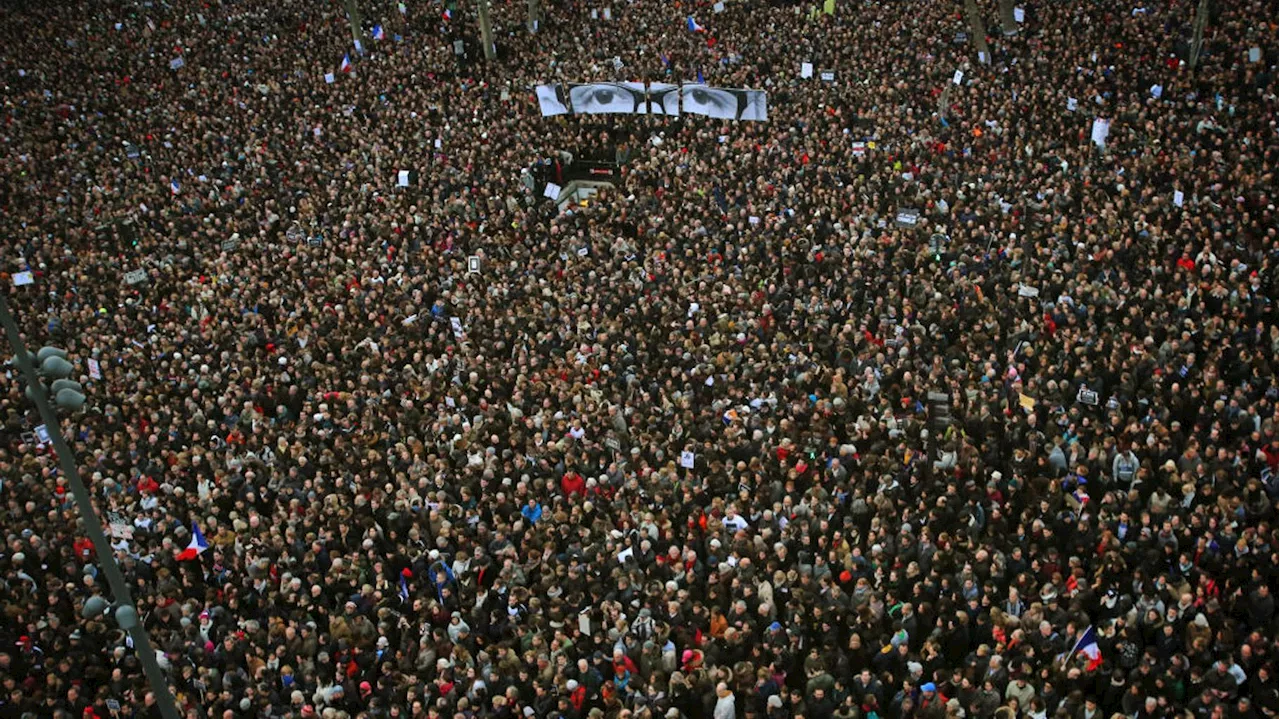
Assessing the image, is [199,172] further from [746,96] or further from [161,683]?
[161,683]

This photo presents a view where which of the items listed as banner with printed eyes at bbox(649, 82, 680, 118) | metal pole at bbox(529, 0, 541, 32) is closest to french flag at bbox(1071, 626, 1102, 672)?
Answer: banner with printed eyes at bbox(649, 82, 680, 118)

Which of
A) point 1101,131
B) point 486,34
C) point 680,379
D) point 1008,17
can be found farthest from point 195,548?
point 1008,17

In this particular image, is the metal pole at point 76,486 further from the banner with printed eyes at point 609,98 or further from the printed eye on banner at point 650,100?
the banner with printed eyes at point 609,98

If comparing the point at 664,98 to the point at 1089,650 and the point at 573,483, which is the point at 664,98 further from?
the point at 1089,650

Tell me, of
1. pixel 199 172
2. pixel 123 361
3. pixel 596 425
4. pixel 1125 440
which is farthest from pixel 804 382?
pixel 199 172

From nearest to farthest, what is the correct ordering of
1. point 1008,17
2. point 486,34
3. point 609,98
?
point 609,98 < point 1008,17 < point 486,34

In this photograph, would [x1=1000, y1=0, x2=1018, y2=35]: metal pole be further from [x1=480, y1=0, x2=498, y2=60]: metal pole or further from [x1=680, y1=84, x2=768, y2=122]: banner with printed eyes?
[x1=480, y1=0, x2=498, y2=60]: metal pole

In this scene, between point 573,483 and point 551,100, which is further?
point 551,100
